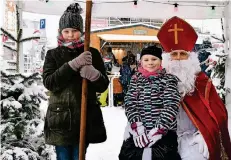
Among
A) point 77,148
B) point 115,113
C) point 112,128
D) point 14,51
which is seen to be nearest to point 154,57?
point 77,148

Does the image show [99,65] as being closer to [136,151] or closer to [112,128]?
[136,151]

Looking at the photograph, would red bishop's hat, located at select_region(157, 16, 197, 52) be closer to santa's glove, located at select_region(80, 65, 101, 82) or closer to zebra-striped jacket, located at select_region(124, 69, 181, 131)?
zebra-striped jacket, located at select_region(124, 69, 181, 131)

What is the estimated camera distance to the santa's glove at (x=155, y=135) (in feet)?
7.85

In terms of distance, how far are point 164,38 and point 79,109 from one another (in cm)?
85

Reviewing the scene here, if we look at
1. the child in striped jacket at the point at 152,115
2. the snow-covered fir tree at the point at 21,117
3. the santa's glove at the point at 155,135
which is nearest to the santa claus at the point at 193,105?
the child in striped jacket at the point at 152,115

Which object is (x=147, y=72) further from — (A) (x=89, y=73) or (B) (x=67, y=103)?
(B) (x=67, y=103)

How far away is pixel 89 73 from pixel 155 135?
21.5 inches

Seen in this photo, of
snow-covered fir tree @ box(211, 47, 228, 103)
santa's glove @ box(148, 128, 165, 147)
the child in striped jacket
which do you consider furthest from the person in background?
snow-covered fir tree @ box(211, 47, 228, 103)

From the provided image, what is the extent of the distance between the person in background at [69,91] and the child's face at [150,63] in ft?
0.91

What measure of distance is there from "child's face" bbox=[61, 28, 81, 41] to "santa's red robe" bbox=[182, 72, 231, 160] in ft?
2.77

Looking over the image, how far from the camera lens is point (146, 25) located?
53.5ft

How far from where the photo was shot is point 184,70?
107 inches

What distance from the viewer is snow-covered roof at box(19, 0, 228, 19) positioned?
616 cm

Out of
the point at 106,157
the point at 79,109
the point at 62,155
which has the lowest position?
the point at 106,157
